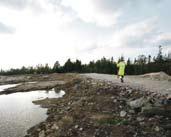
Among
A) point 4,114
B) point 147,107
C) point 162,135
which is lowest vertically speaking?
point 4,114

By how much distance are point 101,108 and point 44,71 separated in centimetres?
12500

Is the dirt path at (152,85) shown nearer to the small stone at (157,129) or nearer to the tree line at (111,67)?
the small stone at (157,129)

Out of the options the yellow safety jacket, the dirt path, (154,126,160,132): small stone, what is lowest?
(154,126,160,132): small stone

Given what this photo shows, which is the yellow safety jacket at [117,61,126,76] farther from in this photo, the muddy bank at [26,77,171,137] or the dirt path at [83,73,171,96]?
the muddy bank at [26,77,171,137]

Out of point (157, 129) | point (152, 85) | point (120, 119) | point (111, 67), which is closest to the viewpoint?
point (157, 129)

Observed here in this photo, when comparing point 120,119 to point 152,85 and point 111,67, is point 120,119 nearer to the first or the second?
point 152,85

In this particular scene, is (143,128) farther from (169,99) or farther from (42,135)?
(42,135)

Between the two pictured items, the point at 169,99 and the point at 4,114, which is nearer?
the point at 169,99

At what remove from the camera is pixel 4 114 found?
28.8 meters

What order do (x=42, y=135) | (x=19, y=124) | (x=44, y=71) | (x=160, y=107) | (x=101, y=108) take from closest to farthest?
(x=160, y=107) < (x=42, y=135) < (x=101, y=108) < (x=19, y=124) < (x=44, y=71)

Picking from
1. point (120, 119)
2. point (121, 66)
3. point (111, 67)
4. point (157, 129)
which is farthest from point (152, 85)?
point (111, 67)

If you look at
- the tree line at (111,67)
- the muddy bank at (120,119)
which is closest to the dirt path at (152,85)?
the muddy bank at (120,119)

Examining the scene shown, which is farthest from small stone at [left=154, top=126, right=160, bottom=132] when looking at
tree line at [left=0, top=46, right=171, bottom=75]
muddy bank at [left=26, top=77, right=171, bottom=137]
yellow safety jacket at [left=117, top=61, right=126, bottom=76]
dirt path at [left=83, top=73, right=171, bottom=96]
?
tree line at [left=0, top=46, right=171, bottom=75]

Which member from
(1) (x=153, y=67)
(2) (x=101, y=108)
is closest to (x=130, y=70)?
(1) (x=153, y=67)
